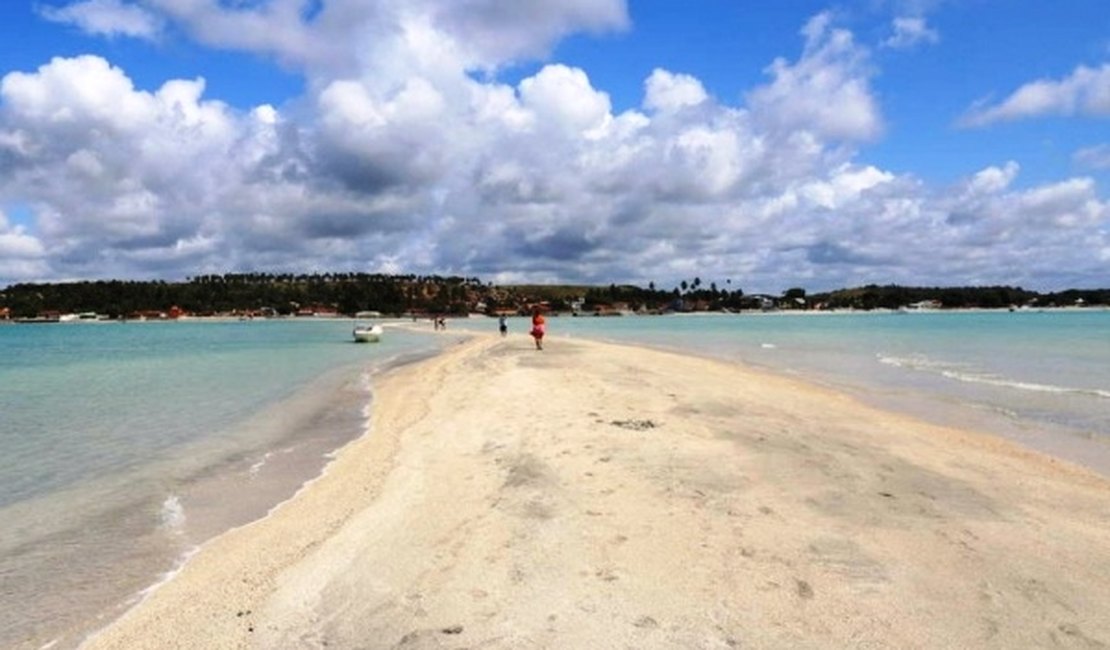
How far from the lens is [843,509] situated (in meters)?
8.15

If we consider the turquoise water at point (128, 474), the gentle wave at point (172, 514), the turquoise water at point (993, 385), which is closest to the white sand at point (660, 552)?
the turquoise water at point (128, 474)

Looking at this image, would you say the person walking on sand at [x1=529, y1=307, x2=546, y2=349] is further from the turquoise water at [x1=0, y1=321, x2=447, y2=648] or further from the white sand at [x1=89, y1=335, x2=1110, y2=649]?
the white sand at [x1=89, y1=335, x2=1110, y2=649]

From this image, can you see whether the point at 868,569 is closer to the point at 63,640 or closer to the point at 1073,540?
the point at 1073,540

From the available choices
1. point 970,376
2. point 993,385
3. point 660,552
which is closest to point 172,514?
point 660,552

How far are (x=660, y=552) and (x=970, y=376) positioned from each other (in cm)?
2459

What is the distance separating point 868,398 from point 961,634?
1659 cm

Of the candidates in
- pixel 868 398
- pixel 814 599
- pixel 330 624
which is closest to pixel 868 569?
pixel 814 599

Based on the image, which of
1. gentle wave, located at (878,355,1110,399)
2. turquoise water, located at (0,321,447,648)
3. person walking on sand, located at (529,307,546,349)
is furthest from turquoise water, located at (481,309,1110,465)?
turquoise water, located at (0,321,447,648)

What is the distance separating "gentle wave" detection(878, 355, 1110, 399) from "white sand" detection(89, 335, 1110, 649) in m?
11.4

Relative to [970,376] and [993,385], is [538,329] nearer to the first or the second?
[970,376]

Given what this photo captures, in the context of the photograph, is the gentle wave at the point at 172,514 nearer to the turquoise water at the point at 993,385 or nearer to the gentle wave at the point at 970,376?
the turquoise water at the point at 993,385

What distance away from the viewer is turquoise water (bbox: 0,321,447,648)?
7.13 m

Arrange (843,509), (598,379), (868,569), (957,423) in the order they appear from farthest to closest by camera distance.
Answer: (598,379) → (957,423) → (843,509) → (868,569)

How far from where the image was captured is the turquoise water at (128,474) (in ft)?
23.4
